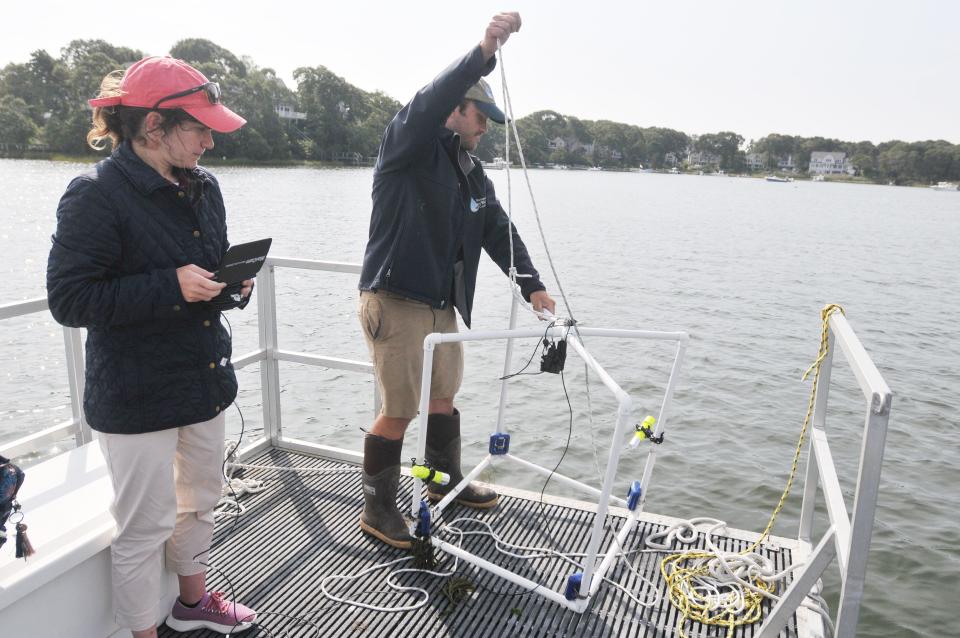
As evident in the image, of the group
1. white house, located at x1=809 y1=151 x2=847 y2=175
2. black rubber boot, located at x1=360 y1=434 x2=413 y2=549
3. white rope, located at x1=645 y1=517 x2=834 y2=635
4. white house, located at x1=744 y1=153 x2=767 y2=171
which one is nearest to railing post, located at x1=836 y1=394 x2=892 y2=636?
white rope, located at x1=645 y1=517 x2=834 y2=635

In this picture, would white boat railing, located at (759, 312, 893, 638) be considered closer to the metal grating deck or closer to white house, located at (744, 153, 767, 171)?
the metal grating deck

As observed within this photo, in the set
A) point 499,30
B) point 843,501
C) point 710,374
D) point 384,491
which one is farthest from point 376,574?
point 710,374

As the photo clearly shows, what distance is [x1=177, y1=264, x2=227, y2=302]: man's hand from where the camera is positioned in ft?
6.42

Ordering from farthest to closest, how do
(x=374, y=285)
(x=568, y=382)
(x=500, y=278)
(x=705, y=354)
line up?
(x=500, y=278), (x=705, y=354), (x=568, y=382), (x=374, y=285)

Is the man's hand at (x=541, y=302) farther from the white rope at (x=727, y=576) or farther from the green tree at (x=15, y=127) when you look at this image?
the green tree at (x=15, y=127)

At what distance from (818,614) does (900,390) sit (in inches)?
304

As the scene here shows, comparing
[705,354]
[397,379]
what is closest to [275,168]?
[705,354]

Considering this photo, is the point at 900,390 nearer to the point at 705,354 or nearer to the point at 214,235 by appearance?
the point at 705,354

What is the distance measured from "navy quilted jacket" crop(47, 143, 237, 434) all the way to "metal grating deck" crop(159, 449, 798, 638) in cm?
103

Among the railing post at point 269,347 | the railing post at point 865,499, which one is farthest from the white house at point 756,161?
the railing post at point 865,499

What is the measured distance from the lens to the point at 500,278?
15.5 metres

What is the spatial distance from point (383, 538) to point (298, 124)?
7210 centimetres

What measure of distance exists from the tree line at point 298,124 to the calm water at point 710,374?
17.2m

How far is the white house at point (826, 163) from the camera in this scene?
5035 inches
